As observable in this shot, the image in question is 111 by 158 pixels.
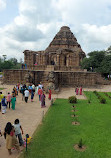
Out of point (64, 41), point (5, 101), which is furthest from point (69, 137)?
point (64, 41)

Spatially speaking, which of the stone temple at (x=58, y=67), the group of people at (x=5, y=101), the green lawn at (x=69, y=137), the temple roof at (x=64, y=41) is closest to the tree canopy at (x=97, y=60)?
the stone temple at (x=58, y=67)

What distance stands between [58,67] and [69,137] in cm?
2672

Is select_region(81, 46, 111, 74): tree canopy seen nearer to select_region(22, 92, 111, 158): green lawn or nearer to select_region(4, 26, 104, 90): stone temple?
select_region(4, 26, 104, 90): stone temple

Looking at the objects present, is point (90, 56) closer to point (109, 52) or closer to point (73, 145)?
point (109, 52)

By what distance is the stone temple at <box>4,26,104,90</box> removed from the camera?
25109 mm

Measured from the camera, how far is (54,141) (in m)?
6.80

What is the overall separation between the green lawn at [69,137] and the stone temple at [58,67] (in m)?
10.8

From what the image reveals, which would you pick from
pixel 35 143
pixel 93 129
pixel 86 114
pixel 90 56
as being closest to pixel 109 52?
pixel 90 56

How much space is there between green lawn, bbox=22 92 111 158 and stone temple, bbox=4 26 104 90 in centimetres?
1076

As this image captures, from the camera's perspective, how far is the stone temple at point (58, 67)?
25109 millimetres

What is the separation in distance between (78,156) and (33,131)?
3.07 m

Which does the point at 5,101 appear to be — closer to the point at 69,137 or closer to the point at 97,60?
the point at 69,137

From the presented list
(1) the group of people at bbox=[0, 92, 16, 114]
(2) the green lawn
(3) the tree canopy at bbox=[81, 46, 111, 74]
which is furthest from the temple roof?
(2) the green lawn

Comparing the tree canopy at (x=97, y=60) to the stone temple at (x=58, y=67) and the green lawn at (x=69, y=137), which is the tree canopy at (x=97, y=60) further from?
the green lawn at (x=69, y=137)
